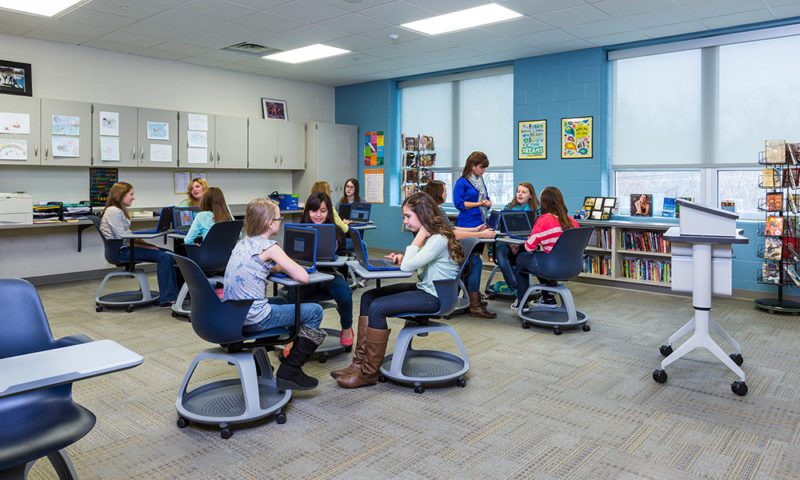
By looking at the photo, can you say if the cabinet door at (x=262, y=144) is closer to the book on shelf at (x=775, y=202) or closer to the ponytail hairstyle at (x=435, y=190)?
the ponytail hairstyle at (x=435, y=190)

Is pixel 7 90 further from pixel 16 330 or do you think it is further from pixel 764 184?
pixel 764 184

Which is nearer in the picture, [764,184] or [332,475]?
[332,475]

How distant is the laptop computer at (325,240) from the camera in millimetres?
4027

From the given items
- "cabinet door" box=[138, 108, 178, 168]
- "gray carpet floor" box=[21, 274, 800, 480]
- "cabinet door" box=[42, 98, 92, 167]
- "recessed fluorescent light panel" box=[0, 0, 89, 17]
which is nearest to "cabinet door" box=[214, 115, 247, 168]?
"cabinet door" box=[138, 108, 178, 168]

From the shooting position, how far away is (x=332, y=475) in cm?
251

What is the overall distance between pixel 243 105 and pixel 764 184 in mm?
6852

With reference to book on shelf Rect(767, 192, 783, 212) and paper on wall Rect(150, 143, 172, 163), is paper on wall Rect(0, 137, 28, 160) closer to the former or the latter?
paper on wall Rect(150, 143, 172, 163)

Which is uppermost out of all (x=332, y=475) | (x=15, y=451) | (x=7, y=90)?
(x=7, y=90)

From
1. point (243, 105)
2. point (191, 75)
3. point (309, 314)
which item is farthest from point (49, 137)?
point (309, 314)

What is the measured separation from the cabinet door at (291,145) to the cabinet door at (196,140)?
3.69 feet

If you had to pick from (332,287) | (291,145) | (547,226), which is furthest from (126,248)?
(547,226)

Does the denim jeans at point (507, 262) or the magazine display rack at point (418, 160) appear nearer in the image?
the denim jeans at point (507, 262)

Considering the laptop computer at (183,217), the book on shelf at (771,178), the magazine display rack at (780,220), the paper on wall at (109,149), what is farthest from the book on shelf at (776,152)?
the paper on wall at (109,149)

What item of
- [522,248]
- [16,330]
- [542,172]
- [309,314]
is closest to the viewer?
[16,330]
